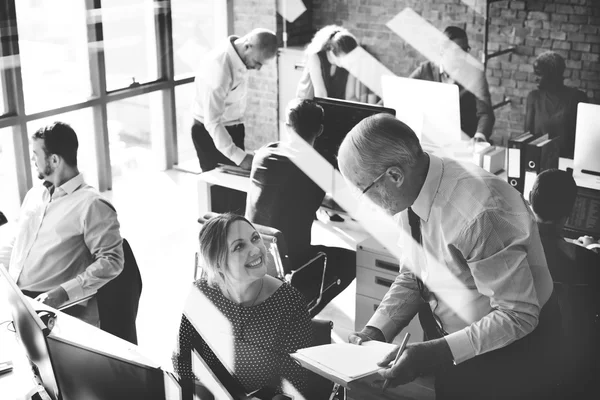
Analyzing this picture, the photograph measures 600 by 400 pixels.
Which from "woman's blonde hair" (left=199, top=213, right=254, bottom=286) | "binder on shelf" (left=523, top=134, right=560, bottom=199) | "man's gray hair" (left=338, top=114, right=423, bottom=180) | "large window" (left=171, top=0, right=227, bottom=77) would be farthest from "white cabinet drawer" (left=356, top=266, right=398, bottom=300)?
"large window" (left=171, top=0, right=227, bottom=77)

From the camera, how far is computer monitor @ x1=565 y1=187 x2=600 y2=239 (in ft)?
12.3

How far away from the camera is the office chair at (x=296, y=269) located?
11.8 ft

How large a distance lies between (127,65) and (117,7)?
53cm

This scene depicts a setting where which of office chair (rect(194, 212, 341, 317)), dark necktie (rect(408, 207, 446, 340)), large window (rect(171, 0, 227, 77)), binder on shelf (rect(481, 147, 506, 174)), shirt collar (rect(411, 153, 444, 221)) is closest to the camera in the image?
shirt collar (rect(411, 153, 444, 221))

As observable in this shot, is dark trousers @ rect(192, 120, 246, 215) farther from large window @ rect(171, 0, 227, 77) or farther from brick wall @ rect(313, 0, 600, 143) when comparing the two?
brick wall @ rect(313, 0, 600, 143)

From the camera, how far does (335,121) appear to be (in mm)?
4543

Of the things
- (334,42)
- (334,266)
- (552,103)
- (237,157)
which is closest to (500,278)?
(334,266)

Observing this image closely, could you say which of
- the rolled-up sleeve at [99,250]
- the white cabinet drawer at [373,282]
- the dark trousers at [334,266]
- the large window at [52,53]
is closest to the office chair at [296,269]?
the dark trousers at [334,266]

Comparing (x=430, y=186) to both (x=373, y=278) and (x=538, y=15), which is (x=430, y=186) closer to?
(x=373, y=278)

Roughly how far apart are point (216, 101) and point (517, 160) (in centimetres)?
247

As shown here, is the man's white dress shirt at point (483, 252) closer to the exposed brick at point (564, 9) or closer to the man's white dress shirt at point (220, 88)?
the man's white dress shirt at point (220, 88)

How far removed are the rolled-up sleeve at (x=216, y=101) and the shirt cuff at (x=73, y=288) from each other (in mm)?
2464

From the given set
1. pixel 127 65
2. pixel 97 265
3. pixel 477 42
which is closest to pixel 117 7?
pixel 127 65

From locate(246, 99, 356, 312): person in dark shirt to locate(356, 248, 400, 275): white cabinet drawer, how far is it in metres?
A: 0.16
